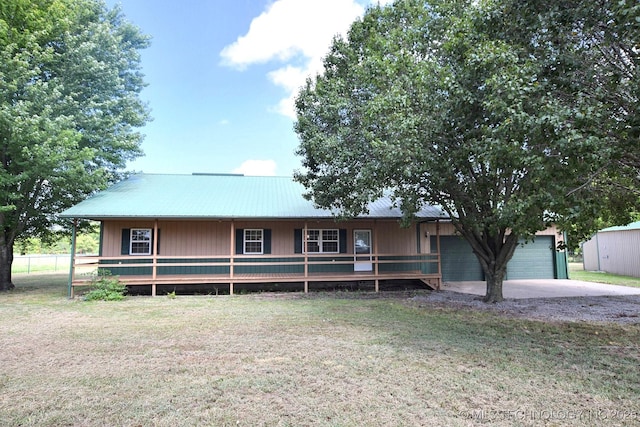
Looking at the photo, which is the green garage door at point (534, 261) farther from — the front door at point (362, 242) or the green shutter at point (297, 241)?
the green shutter at point (297, 241)

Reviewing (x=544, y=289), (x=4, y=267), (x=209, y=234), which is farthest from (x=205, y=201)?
(x=544, y=289)

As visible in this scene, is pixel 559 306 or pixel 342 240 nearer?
pixel 559 306

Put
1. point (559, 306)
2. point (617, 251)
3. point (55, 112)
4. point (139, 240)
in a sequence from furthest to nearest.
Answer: point (617, 251)
point (139, 240)
point (55, 112)
point (559, 306)

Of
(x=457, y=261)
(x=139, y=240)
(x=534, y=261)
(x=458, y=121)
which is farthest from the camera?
(x=534, y=261)

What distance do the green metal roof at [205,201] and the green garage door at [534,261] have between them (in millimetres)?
5280

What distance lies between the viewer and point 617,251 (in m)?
18.9

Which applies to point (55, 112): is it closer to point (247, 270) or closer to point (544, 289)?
point (247, 270)

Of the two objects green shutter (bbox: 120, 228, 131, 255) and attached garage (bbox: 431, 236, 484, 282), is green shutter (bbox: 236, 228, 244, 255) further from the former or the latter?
attached garage (bbox: 431, 236, 484, 282)

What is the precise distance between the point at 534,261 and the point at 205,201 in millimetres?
14227

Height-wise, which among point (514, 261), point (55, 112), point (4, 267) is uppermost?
point (55, 112)

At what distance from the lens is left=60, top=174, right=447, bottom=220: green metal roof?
38.3 feet

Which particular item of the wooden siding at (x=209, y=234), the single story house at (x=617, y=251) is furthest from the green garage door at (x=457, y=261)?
the single story house at (x=617, y=251)

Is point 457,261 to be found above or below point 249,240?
below

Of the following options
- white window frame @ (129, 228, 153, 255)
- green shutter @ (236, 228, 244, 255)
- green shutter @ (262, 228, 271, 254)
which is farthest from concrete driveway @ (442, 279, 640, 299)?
white window frame @ (129, 228, 153, 255)
